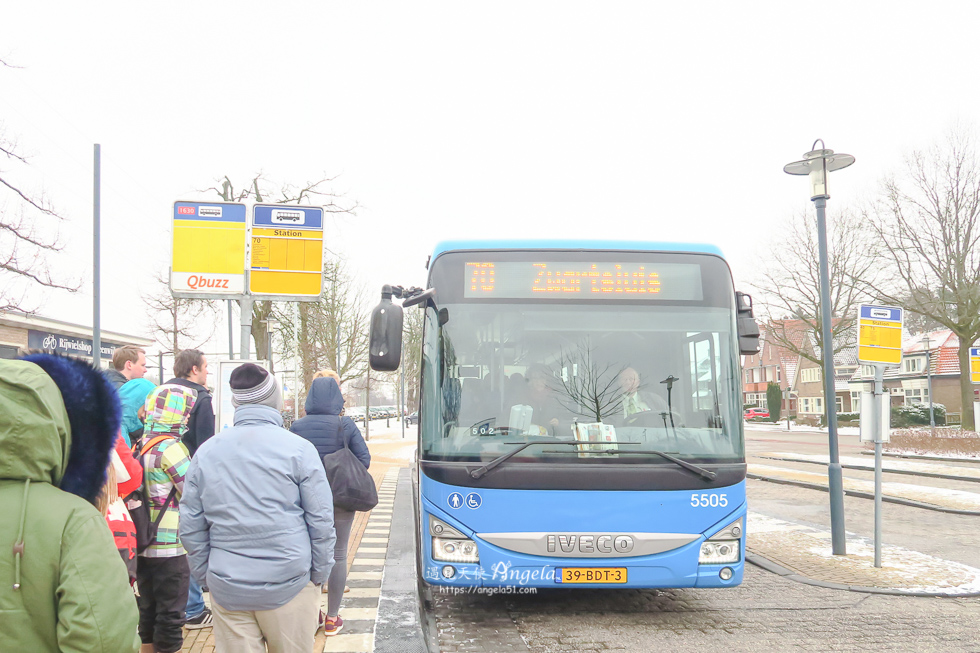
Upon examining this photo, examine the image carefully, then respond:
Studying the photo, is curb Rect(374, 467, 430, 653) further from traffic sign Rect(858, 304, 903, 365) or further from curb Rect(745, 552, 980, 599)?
traffic sign Rect(858, 304, 903, 365)

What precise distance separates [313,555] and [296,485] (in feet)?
1.12

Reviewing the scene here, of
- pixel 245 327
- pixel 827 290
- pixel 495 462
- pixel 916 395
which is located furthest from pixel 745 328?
pixel 916 395

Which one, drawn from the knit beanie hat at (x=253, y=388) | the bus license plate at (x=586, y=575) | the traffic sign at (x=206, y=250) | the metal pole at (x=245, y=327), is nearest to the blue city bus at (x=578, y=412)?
the bus license plate at (x=586, y=575)

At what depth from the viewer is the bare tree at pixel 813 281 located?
3859cm

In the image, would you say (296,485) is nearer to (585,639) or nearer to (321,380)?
(321,380)

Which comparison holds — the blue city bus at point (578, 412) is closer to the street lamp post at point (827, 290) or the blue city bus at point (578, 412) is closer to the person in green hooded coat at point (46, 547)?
the street lamp post at point (827, 290)

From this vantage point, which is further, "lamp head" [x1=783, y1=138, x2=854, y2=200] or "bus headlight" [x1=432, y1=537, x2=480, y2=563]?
"lamp head" [x1=783, y1=138, x2=854, y2=200]

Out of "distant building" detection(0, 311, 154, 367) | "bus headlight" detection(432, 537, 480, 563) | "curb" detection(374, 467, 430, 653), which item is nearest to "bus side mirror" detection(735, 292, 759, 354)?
"bus headlight" detection(432, 537, 480, 563)

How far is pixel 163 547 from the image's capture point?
4598 mm

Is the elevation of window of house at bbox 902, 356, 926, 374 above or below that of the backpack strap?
above

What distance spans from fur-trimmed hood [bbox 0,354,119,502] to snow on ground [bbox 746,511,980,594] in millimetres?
7196

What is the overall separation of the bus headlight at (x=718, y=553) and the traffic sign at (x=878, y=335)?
389 centimetres

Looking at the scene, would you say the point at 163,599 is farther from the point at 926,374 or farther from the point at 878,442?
the point at 926,374

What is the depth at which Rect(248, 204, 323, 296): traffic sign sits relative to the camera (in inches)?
388
